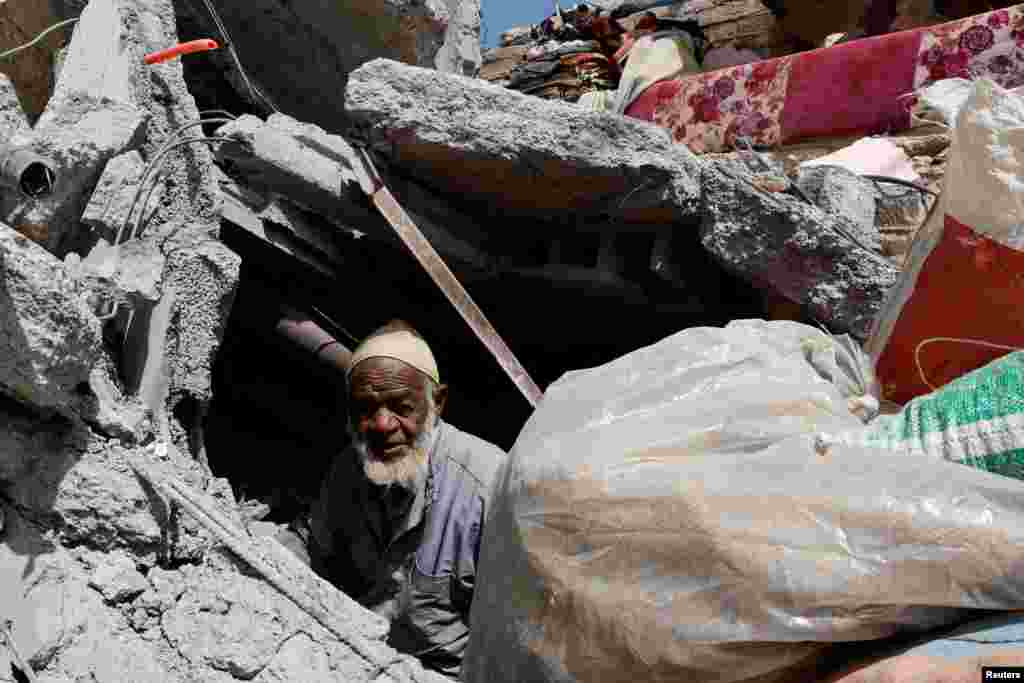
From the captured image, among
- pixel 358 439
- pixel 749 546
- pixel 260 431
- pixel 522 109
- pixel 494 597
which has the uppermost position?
pixel 522 109

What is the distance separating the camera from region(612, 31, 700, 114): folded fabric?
6600 mm

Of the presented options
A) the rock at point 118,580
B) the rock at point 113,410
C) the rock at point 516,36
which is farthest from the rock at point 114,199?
the rock at point 516,36

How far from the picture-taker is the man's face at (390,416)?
139 inches

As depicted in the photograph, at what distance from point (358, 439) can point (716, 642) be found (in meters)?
2.37

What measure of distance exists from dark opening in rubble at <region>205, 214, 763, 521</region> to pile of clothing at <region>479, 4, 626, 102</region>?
3.39 m

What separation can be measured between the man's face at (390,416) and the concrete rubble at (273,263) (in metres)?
0.43

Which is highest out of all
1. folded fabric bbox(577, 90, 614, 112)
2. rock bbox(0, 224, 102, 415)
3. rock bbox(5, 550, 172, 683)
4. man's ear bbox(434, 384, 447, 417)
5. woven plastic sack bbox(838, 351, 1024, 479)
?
rock bbox(0, 224, 102, 415)

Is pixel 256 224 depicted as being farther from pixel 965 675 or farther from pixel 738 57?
pixel 738 57

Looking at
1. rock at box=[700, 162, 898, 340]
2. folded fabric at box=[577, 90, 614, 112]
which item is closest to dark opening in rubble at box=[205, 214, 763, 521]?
rock at box=[700, 162, 898, 340]

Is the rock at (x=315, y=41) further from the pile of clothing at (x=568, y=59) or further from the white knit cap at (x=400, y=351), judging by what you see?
the pile of clothing at (x=568, y=59)

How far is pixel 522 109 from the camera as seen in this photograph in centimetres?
316

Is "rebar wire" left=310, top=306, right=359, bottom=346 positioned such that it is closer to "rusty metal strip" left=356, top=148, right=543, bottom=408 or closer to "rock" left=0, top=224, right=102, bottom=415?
"rusty metal strip" left=356, top=148, right=543, bottom=408

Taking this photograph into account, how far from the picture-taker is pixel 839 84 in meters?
5.24

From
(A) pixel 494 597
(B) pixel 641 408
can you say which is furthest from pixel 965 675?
(A) pixel 494 597
